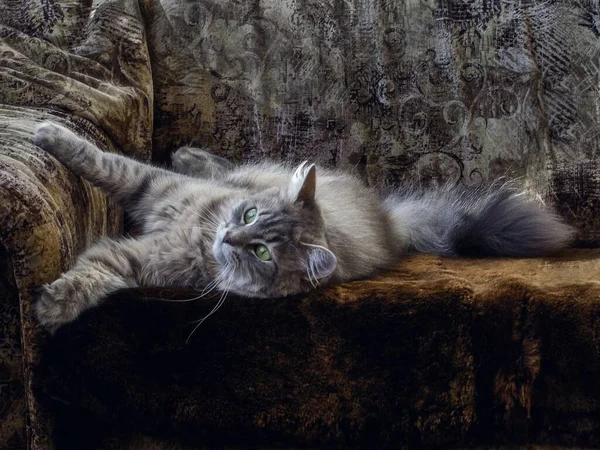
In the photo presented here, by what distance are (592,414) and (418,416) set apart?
35 centimetres

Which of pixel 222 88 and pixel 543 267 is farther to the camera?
pixel 222 88

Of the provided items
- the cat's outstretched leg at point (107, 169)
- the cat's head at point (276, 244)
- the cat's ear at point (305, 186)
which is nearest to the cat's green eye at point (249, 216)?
the cat's head at point (276, 244)

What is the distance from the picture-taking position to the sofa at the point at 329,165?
135 cm

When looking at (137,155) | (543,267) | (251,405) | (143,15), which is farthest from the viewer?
(143,15)

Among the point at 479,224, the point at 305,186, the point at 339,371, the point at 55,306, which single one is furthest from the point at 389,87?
the point at 55,306

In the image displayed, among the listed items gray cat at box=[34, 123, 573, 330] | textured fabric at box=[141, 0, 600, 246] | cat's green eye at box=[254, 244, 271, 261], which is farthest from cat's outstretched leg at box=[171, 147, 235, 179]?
cat's green eye at box=[254, 244, 271, 261]

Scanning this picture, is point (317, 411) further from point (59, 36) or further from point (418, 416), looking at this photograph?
point (59, 36)

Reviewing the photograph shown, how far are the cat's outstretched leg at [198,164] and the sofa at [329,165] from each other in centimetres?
11

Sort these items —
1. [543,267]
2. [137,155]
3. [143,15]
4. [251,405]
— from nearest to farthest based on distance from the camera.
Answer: [251,405]
[543,267]
[137,155]
[143,15]

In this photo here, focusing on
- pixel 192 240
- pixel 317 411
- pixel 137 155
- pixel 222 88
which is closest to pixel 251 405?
pixel 317 411

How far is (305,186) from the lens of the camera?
5.25 ft

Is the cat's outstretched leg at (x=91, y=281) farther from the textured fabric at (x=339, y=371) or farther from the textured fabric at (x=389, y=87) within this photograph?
the textured fabric at (x=389, y=87)

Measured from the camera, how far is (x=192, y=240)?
1734mm

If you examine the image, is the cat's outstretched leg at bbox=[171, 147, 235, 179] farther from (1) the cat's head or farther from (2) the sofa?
(1) the cat's head
